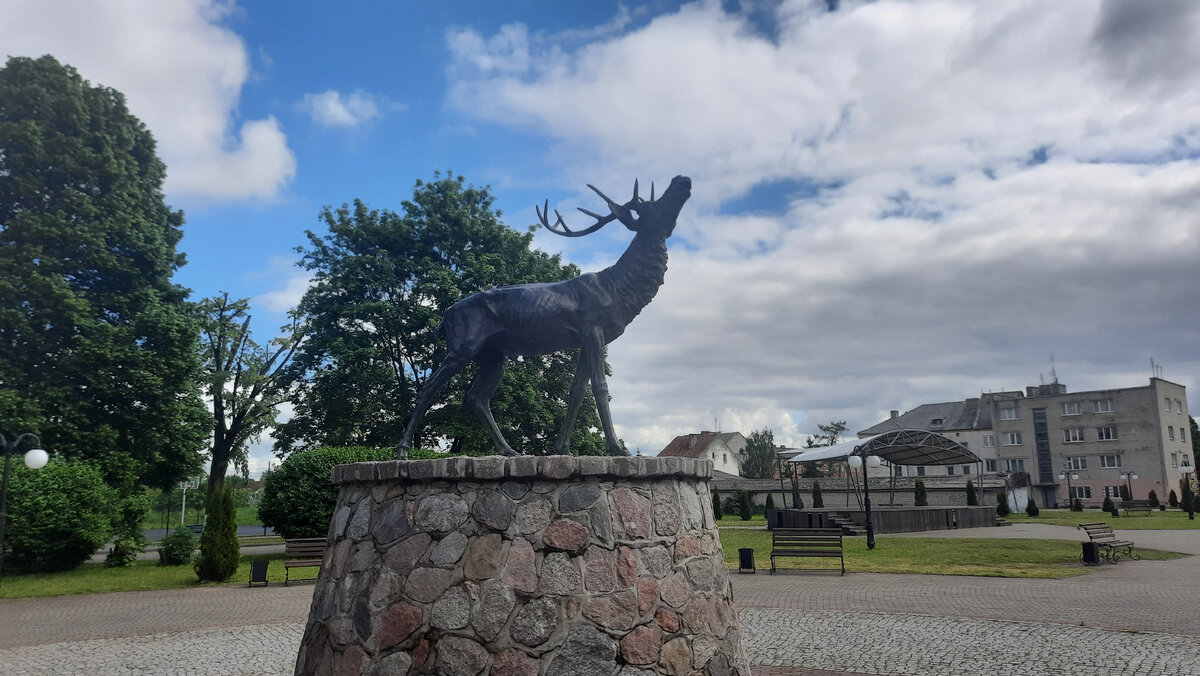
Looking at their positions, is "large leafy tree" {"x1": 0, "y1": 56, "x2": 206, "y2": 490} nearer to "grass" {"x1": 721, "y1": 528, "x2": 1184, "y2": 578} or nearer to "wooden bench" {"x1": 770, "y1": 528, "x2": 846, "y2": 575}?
"grass" {"x1": 721, "y1": 528, "x2": 1184, "y2": 578}

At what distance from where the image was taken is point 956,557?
18.5m

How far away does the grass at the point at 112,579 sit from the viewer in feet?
51.8

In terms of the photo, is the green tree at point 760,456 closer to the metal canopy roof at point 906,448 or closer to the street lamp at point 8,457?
the metal canopy roof at point 906,448

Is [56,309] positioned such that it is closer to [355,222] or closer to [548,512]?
[355,222]

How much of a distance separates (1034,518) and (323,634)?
40922 mm

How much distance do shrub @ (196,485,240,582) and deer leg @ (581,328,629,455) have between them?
1361cm

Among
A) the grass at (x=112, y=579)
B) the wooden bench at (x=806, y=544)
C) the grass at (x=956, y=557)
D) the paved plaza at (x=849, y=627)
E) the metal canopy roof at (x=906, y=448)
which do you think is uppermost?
the metal canopy roof at (x=906, y=448)

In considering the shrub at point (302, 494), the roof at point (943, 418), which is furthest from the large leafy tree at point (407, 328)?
the roof at point (943, 418)

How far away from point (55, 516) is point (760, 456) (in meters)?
49.3

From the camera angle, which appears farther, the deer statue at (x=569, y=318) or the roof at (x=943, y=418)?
the roof at (x=943, y=418)

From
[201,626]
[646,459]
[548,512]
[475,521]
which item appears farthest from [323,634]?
[201,626]

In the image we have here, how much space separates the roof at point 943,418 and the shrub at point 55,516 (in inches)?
2331

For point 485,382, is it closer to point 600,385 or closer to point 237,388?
point 600,385

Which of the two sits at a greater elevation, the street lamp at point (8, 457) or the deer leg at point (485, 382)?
the deer leg at point (485, 382)
